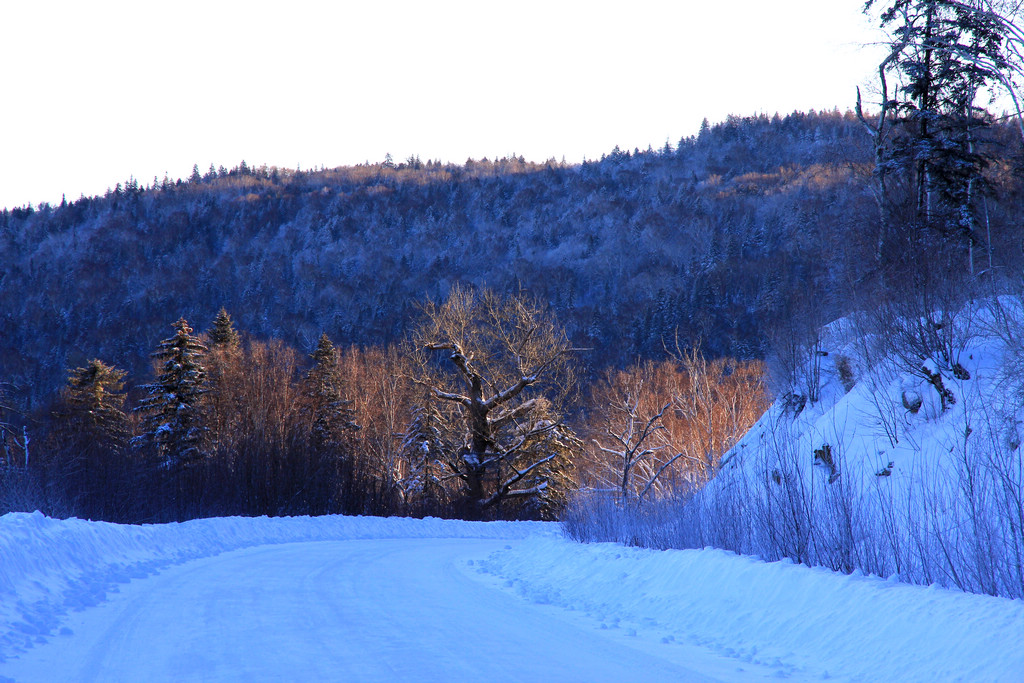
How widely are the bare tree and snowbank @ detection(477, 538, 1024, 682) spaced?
24.9m

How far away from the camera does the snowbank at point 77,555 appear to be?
6980 mm

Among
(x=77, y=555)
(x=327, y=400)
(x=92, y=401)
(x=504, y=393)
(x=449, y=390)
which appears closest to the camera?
(x=77, y=555)

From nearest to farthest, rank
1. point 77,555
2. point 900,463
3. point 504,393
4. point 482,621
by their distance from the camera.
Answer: point 482,621 < point 77,555 < point 900,463 < point 504,393

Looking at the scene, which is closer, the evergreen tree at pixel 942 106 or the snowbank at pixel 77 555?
the snowbank at pixel 77 555

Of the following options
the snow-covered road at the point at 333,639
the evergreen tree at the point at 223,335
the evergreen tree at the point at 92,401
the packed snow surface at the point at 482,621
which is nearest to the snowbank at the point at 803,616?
the packed snow surface at the point at 482,621

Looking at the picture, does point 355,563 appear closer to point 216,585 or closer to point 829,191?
point 216,585

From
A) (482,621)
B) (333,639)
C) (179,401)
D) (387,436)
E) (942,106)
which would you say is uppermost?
(942,106)

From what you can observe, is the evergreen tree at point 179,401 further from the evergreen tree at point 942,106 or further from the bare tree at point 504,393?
the evergreen tree at point 942,106

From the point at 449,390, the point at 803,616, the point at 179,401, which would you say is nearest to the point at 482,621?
the point at 803,616

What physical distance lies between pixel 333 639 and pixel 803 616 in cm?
392

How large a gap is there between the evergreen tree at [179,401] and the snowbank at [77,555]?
90.0 ft

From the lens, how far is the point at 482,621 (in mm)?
7426

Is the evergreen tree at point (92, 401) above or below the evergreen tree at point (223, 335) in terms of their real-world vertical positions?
below

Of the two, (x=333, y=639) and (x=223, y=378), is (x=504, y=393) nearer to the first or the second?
(x=223, y=378)
